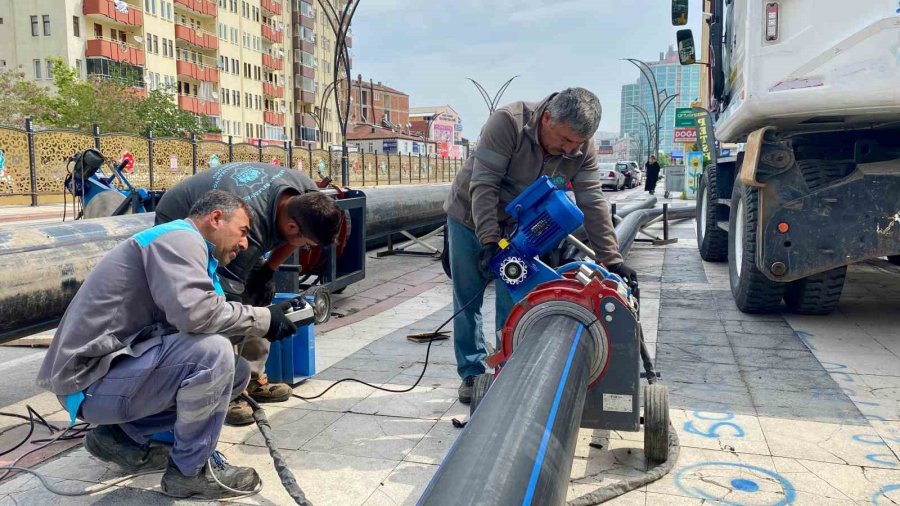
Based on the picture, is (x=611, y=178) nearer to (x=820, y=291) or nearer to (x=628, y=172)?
(x=628, y=172)

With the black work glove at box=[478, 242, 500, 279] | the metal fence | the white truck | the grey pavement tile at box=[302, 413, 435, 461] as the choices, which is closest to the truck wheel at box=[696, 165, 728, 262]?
the white truck

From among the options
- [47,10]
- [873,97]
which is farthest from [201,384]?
[47,10]

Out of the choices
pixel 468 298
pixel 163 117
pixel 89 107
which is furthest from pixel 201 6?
pixel 468 298

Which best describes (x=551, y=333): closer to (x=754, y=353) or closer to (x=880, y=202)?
(x=754, y=353)

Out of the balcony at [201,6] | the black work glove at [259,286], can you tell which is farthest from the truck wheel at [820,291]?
the balcony at [201,6]

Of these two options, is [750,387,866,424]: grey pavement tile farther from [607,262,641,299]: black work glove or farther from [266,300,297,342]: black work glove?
[266,300,297,342]: black work glove

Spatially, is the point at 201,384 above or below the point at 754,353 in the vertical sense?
above

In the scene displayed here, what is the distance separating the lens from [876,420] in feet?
11.8

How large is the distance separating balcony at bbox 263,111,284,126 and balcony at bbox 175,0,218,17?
41.4 feet

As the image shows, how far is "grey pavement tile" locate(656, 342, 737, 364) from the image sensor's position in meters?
4.79

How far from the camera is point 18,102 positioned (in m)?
36.6

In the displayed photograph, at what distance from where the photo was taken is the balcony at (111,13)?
48438mm

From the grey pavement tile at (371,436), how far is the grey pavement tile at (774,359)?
2.28 metres

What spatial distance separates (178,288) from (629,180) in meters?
42.6
